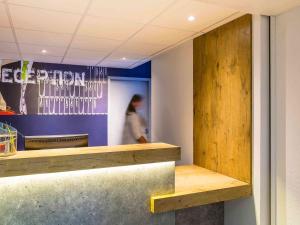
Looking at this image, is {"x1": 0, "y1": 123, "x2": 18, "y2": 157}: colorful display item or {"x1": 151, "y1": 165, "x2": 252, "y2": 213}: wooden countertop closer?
{"x1": 0, "y1": 123, "x2": 18, "y2": 157}: colorful display item

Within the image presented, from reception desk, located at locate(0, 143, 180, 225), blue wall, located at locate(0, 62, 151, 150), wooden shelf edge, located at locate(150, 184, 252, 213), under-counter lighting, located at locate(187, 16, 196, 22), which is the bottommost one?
wooden shelf edge, located at locate(150, 184, 252, 213)

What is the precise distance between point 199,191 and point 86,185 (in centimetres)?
91

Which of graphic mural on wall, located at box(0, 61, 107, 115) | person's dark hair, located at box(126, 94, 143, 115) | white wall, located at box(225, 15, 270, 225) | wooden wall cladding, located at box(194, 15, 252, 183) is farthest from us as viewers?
person's dark hair, located at box(126, 94, 143, 115)

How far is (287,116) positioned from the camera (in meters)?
2.06

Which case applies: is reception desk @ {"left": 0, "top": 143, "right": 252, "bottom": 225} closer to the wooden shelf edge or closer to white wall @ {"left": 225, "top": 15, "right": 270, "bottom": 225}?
the wooden shelf edge

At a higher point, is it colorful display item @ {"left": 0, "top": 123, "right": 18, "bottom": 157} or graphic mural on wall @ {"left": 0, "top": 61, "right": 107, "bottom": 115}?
graphic mural on wall @ {"left": 0, "top": 61, "right": 107, "bottom": 115}

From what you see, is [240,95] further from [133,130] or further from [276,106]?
[133,130]

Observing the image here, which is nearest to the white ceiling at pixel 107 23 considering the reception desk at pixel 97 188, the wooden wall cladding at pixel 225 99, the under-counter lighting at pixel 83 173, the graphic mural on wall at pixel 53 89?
the wooden wall cladding at pixel 225 99

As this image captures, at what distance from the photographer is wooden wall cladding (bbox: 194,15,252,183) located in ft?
7.70

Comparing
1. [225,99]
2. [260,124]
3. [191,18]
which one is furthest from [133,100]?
[260,124]

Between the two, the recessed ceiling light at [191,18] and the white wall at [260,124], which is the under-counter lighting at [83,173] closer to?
the white wall at [260,124]

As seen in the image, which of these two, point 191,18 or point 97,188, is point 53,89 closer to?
point 191,18

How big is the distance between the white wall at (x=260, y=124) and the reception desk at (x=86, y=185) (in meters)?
0.75

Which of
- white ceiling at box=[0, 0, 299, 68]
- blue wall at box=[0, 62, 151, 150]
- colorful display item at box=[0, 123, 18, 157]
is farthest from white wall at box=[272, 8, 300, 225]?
blue wall at box=[0, 62, 151, 150]
